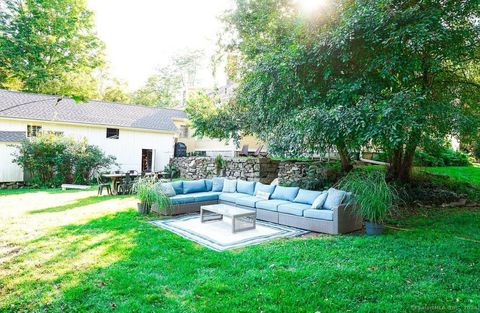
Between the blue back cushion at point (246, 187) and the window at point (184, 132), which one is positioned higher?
the window at point (184, 132)

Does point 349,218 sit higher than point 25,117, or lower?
lower

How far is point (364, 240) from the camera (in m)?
5.47

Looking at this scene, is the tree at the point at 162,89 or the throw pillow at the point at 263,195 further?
the tree at the point at 162,89

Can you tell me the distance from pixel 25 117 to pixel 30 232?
36.5ft

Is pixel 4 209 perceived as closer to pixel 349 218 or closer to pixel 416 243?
pixel 349 218

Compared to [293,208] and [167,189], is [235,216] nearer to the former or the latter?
[293,208]

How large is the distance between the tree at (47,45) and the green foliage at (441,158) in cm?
2232

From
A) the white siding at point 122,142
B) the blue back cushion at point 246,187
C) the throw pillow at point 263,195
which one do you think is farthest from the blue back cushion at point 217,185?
the white siding at point 122,142

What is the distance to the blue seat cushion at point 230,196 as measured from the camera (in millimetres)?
8270

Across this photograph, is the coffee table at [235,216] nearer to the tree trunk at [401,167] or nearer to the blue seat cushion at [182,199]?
the blue seat cushion at [182,199]

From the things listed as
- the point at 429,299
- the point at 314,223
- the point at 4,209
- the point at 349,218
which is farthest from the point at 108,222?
the point at 429,299

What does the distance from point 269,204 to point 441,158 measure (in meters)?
12.8

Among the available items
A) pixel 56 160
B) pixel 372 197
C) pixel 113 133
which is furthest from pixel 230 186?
pixel 113 133

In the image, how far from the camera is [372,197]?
19.1 ft
